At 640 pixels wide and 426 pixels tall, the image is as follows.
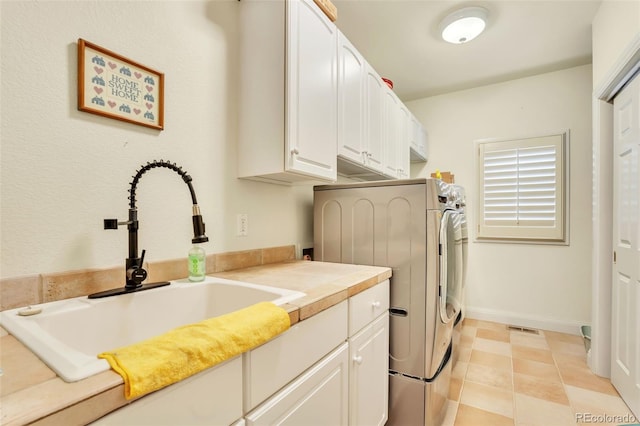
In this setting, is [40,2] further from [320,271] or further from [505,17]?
[505,17]

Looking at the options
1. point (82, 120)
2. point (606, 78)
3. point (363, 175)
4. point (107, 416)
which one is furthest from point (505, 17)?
point (107, 416)

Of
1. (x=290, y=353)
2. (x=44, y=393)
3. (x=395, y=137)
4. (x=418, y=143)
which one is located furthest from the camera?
(x=418, y=143)

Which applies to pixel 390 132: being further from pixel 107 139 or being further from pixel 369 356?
pixel 107 139

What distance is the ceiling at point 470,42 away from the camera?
6.73 ft

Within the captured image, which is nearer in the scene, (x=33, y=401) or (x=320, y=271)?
(x=33, y=401)

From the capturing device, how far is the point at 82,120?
3.20 feet

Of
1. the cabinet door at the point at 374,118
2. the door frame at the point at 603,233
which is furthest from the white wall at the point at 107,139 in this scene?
the door frame at the point at 603,233

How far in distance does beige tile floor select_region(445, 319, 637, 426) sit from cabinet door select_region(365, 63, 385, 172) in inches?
66.3

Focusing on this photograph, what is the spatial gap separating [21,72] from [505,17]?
9.08ft

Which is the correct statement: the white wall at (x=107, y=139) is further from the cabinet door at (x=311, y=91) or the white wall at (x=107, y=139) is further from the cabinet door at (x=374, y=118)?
the cabinet door at (x=374, y=118)

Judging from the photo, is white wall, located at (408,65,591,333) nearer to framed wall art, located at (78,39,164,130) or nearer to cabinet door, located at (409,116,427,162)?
cabinet door, located at (409,116,427,162)

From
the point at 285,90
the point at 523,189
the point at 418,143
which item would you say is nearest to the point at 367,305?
the point at 285,90

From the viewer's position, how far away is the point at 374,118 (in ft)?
7.16

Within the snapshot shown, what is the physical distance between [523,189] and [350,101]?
2.32m
